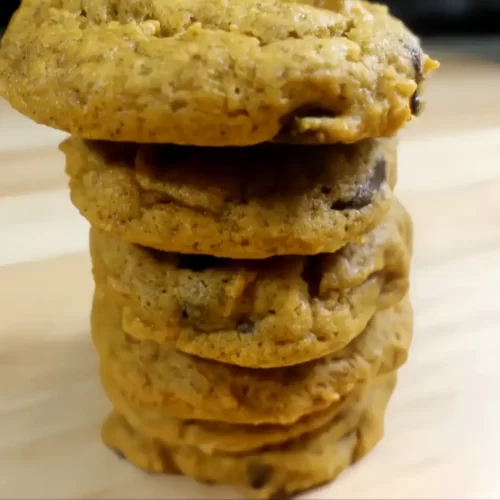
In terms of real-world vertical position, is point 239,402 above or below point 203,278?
below

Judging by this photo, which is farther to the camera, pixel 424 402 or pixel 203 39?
pixel 424 402

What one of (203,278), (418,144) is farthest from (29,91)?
(418,144)

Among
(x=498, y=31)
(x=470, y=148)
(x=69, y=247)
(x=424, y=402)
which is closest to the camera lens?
(x=424, y=402)

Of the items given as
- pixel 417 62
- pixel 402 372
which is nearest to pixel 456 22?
pixel 402 372

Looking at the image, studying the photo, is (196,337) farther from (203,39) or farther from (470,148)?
(470,148)

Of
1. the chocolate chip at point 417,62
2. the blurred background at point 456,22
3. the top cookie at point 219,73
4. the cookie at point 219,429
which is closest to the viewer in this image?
the top cookie at point 219,73

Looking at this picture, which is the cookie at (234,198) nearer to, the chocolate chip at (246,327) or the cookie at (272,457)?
the chocolate chip at (246,327)

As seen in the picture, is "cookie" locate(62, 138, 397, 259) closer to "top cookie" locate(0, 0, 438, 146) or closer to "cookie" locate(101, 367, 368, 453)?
"top cookie" locate(0, 0, 438, 146)

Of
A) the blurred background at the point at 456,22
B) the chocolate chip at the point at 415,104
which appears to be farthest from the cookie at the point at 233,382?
the blurred background at the point at 456,22

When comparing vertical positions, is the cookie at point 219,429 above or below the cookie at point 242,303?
below
